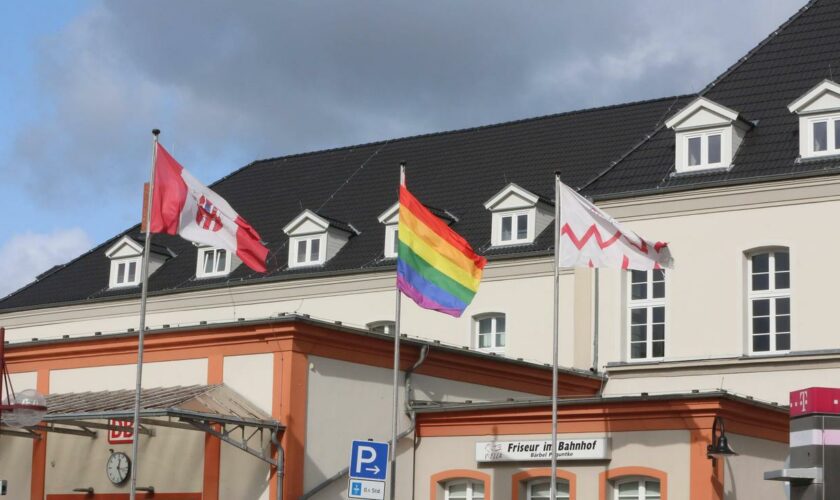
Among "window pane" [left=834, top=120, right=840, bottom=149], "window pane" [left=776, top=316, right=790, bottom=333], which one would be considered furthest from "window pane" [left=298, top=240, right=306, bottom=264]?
"window pane" [left=834, top=120, right=840, bottom=149]

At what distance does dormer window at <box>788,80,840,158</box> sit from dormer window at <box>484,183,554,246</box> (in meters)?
8.07

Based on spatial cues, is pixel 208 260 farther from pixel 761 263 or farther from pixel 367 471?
pixel 367 471

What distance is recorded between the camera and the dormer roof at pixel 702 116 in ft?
109

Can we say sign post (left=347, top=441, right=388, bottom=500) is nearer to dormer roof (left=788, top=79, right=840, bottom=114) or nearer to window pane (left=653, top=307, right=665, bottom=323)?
window pane (left=653, top=307, right=665, bottom=323)

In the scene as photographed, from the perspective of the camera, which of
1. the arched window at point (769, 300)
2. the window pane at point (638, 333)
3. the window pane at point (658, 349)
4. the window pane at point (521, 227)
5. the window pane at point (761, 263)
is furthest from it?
the window pane at point (521, 227)

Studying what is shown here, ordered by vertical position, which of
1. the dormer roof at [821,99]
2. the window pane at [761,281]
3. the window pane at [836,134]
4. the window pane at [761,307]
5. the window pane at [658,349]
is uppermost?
the dormer roof at [821,99]

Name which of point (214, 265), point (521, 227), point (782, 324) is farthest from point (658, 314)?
point (214, 265)

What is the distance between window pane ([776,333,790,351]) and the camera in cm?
3147

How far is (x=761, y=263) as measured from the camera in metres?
32.2

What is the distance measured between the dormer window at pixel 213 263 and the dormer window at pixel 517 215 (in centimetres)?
927

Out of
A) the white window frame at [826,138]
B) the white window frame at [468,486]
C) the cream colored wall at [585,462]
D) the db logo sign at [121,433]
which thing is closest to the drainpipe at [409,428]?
the cream colored wall at [585,462]

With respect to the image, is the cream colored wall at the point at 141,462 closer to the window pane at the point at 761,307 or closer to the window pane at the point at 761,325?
the window pane at the point at 761,325

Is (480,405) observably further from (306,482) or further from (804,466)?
(804,466)

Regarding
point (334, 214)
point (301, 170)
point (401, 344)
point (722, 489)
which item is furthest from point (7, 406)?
point (301, 170)
